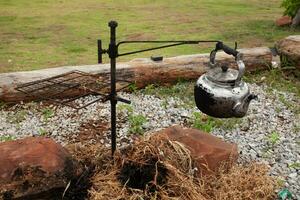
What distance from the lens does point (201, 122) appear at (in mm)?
5820

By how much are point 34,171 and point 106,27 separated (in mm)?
9044

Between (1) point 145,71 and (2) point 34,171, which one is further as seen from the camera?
(1) point 145,71

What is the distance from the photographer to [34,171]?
3.52 m

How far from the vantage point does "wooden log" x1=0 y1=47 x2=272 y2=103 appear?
20.2ft

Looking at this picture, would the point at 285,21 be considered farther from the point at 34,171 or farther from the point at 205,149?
the point at 34,171

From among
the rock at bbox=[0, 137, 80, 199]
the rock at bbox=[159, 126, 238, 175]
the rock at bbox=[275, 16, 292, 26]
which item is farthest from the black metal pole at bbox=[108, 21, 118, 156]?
the rock at bbox=[275, 16, 292, 26]

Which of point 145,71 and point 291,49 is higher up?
point 291,49

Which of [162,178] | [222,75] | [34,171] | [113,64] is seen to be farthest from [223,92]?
[34,171]

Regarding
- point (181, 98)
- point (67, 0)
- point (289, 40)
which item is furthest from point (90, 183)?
point (67, 0)

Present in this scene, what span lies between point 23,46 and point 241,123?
611cm

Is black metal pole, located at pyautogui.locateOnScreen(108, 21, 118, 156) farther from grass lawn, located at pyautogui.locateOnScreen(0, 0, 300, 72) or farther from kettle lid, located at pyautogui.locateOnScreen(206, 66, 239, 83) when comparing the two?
grass lawn, located at pyautogui.locateOnScreen(0, 0, 300, 72)

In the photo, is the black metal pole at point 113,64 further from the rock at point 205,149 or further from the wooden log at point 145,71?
the wooden log at point 145,71

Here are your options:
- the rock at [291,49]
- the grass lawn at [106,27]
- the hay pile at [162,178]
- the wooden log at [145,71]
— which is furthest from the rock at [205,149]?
the grass lawn at [106,27]

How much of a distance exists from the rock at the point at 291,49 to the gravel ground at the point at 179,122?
1.15 meters
